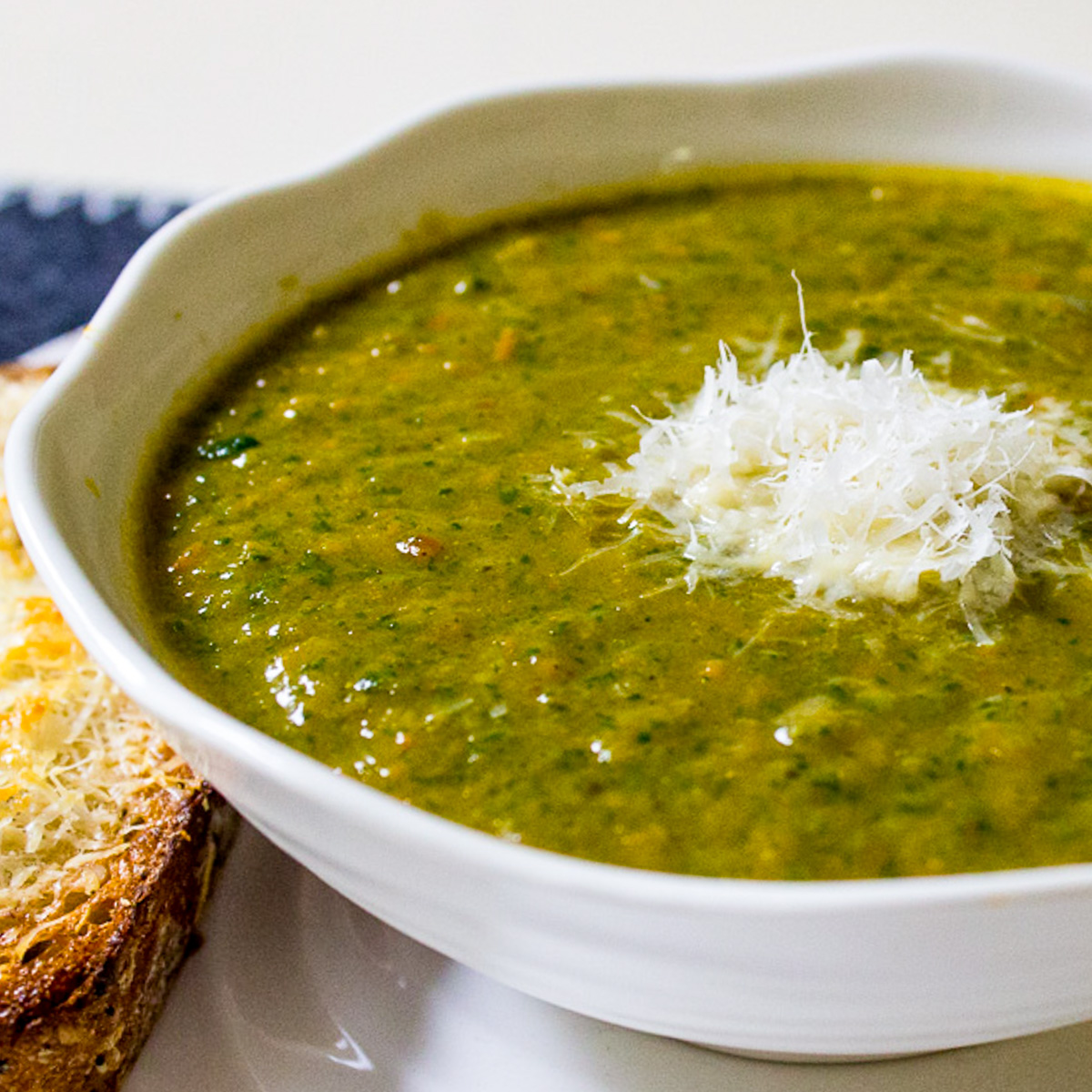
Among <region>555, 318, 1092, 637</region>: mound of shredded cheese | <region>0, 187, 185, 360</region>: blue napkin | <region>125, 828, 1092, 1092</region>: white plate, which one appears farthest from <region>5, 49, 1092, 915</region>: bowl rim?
<region>0, 187, 185, 360</region>: blue napkin

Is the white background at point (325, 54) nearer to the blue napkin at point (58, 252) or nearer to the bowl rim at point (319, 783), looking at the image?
the blue napkin at point (58, 252)

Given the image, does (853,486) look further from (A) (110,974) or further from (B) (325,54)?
(B) (325,54)

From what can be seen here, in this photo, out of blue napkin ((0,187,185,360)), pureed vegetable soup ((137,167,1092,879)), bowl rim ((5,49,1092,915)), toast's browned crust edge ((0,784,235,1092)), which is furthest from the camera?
blue napkin ((0,187,185,360))

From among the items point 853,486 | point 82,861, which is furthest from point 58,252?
point 853,486

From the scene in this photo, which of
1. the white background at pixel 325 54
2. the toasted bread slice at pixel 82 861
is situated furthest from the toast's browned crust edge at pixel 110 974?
the white background at pixel 325 54

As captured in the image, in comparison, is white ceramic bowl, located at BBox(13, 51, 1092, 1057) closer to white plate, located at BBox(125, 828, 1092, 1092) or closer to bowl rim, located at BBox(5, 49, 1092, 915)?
bowl rim, located at BBox(5, 49, 1092, 915)

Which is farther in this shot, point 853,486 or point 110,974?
point 853,486
